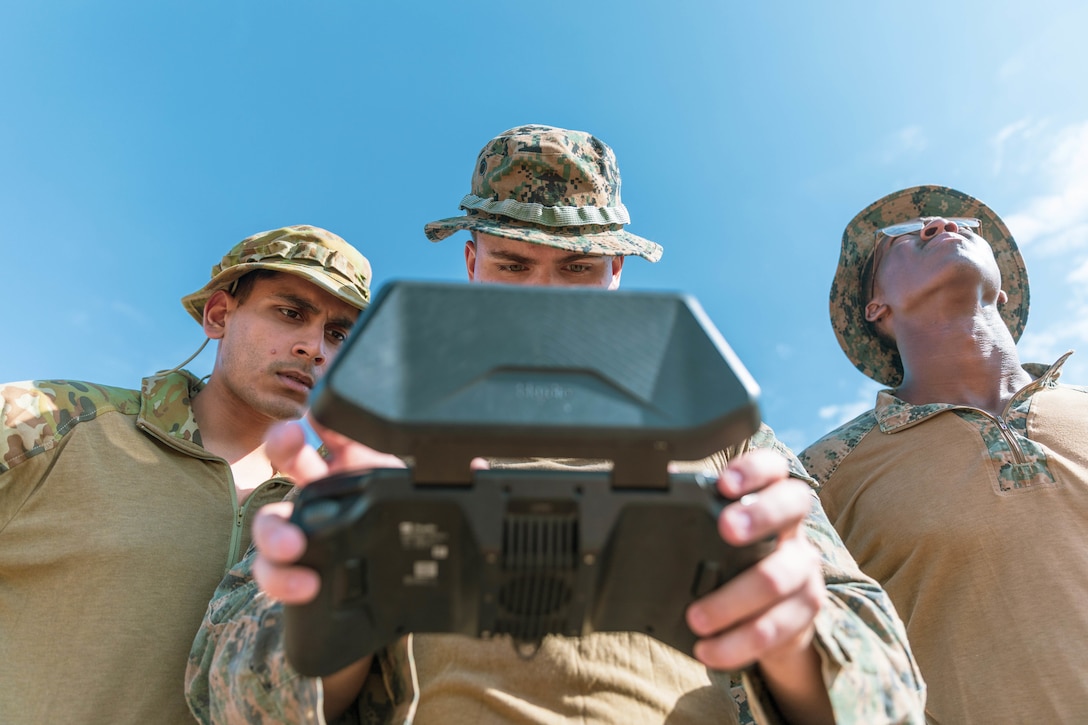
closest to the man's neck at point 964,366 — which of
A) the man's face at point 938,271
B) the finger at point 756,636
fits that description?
the man's face at point 938,271

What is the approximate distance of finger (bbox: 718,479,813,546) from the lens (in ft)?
3.93

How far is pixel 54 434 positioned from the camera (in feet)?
8.90

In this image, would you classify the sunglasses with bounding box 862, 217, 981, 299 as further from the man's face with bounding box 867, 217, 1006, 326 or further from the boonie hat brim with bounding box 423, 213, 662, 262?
the boonie hat brim with bounding box 423, 213, 662, 262

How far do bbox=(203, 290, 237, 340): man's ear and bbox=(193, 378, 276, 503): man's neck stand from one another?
0.34 metres

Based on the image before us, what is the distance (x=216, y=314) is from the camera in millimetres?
3693

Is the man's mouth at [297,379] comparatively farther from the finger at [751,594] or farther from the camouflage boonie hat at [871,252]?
the camouflage boonie hat at [871,252]

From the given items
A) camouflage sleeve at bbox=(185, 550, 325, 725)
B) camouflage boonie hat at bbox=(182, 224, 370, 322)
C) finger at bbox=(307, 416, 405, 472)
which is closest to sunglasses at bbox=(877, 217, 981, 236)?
camouflage boonie hat at bbox=(182, 224, 370, 322)

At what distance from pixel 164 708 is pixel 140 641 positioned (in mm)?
228

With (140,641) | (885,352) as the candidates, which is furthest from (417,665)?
(885,352)

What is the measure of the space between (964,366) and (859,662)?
2973mm

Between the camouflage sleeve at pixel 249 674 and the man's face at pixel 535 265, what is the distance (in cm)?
152

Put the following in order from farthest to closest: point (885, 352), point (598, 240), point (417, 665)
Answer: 1. point (885, 352)
2. point (598, 240)
3. point (417, 665)

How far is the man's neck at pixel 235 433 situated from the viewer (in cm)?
311

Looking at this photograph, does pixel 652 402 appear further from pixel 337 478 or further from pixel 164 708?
pixel 164 708
